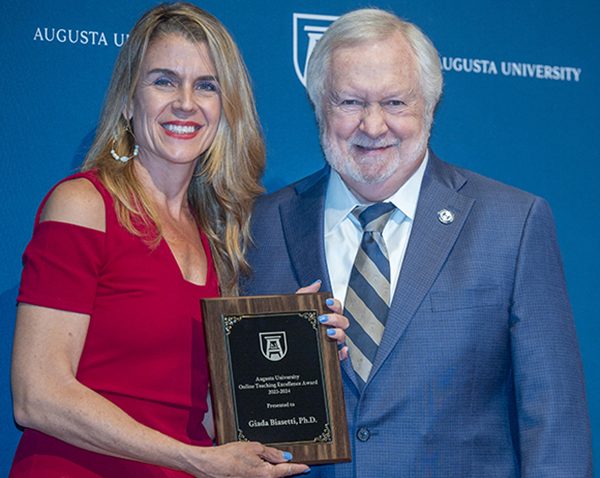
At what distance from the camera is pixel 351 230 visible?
260cm

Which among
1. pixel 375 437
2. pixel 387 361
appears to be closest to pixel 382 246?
pixel 387 361

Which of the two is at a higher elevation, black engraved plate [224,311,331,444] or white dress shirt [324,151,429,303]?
white dress shirt [324,151,429,303]

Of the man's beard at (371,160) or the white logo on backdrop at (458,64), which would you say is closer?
the man's beard at (371,160)

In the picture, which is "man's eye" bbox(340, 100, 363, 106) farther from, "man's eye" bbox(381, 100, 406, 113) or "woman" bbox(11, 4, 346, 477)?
"woman" bbox(11, 4, 346, 477)

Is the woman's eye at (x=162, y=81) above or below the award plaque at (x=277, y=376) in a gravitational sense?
above

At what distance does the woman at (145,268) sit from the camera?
84.8 inches

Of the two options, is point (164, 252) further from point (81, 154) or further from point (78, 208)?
point (81, 154)

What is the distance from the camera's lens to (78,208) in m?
2.26

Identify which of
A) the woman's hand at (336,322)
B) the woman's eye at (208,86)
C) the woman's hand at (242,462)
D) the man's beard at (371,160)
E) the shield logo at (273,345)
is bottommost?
the woman's hand at (242,462)

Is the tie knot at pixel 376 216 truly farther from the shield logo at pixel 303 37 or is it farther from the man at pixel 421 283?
the shield logo at pixel 303 37

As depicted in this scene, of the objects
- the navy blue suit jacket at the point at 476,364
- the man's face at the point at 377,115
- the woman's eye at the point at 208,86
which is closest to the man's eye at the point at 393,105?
the man's face at the point at 377,115

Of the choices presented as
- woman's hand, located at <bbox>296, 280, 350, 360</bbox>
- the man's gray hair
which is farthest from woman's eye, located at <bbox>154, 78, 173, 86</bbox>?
woman's hand, located at <bbox>296, 280, 350, 360</bbox>

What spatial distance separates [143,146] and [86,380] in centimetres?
63

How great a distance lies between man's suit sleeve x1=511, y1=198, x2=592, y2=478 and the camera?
233 centimetres
